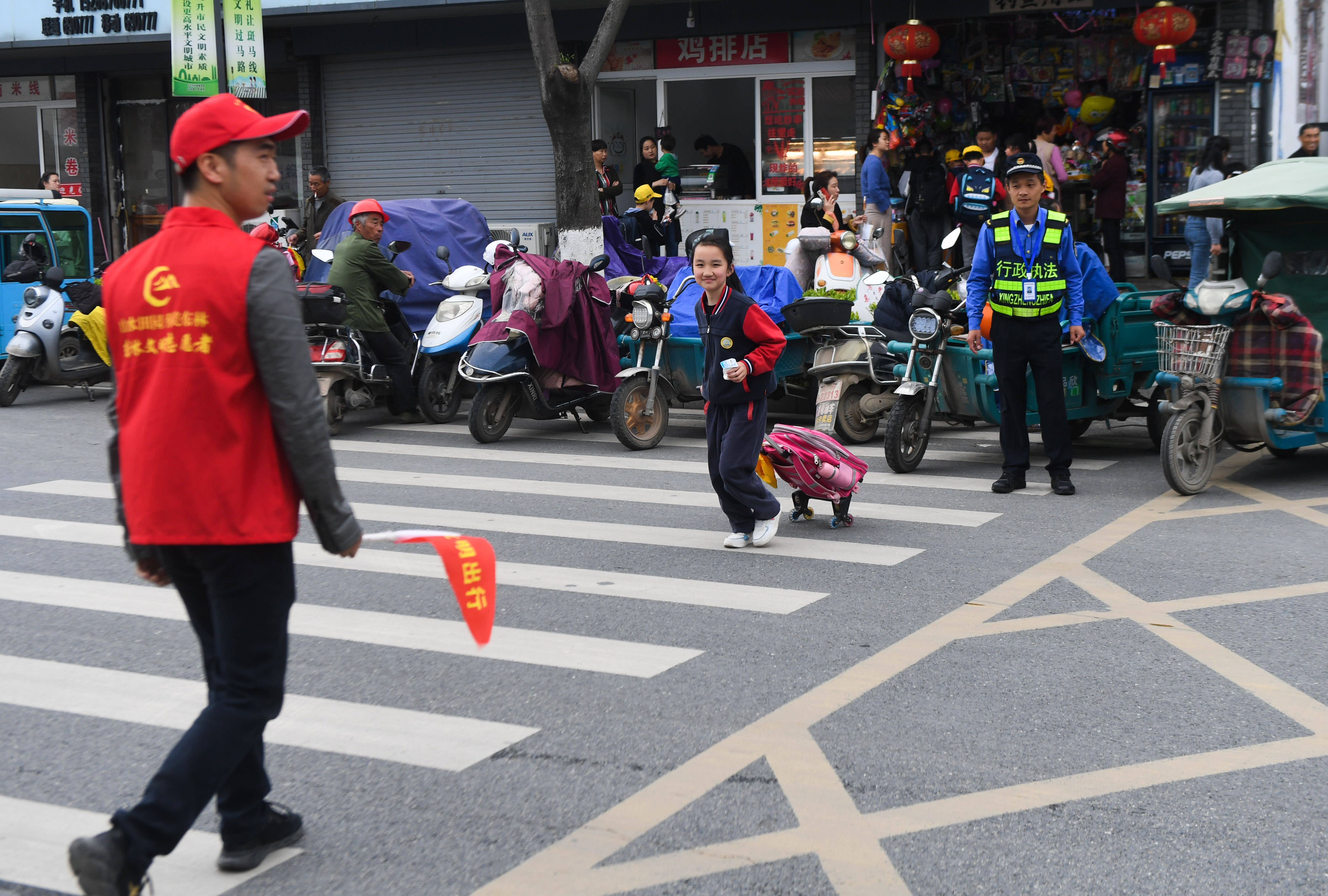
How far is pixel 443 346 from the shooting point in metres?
11.6

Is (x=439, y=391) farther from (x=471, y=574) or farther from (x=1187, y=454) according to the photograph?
(x=471, y=574)

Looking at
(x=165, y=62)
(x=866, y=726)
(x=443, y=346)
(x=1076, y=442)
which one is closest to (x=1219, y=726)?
(x=866, y=726)

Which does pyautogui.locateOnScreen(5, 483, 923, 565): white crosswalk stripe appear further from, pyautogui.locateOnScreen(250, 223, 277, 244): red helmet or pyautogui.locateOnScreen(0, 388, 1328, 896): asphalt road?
pyautogui.locateOnScreen(250, 223, 277, 244): red helmet

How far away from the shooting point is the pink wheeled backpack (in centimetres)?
759

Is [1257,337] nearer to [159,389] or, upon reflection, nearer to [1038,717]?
[1038,717]

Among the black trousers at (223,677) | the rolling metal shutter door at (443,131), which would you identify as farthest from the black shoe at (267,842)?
the rolling metal shutter door at (443,131)

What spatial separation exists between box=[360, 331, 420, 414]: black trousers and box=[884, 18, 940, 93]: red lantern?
786cm

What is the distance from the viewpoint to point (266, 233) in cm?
1310

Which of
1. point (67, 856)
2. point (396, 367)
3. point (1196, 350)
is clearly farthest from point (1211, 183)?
point (67, 856)

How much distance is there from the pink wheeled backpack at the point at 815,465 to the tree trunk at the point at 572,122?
6751 millimetres

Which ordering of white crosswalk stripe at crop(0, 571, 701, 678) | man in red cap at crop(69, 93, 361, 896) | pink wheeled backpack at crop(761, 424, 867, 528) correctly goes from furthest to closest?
pink wheeled backpack at crop(761, 424, 867, 528) → white crosswalk stripe at crop(0, 571, 701, 678) → man in red cap at crop(69, 93, 361, 896)

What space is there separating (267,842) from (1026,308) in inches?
242

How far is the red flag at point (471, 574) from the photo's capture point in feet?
11.7

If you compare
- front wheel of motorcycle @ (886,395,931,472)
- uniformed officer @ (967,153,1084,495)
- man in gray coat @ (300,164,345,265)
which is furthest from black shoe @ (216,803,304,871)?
man in gray coat @ (300,164,345,265)
